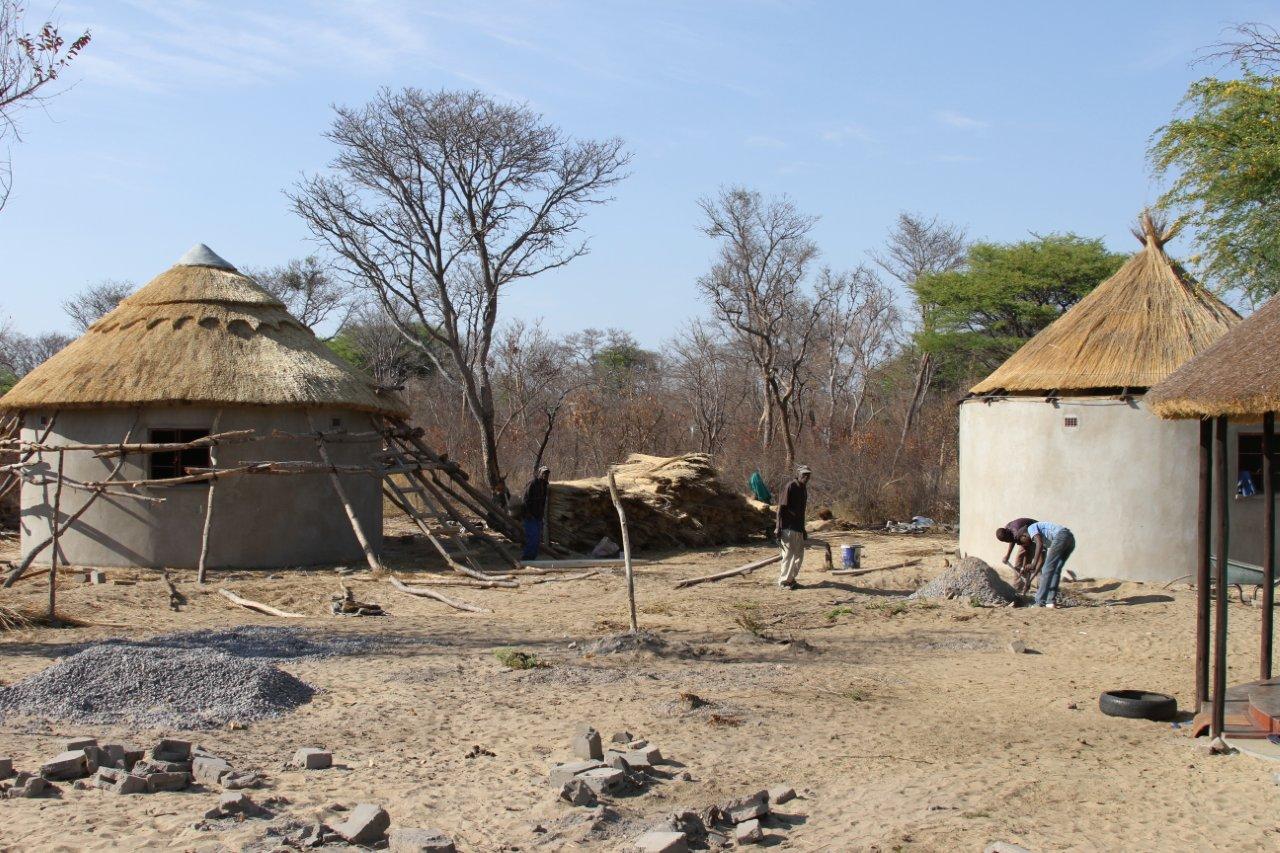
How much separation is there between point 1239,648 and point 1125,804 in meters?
5.34

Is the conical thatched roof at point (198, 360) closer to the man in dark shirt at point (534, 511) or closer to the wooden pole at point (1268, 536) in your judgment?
the man in dark shirt at point (534, 511)

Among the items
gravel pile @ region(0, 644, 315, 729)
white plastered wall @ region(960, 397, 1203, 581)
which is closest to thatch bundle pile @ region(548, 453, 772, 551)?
white plastered wall @ region(960, 397, 1203, 581)

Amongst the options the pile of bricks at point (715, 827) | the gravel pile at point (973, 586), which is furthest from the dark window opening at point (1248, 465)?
the pile of bricks at point (715, 827)

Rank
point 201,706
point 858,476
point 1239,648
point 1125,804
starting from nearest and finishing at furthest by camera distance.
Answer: point 1125,804 < point 201,706 < point 1239,648 < point 858,476

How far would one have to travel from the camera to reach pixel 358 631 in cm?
1115

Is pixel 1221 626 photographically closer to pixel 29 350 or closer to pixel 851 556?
pixel 851 556

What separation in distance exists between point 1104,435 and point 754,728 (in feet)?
27.6

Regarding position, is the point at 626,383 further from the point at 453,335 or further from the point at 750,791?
the point at 750,791

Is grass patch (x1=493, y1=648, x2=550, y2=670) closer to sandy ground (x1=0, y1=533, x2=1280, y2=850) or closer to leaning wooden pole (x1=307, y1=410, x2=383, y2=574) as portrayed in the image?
sandy ground (x1=0, y1=533, x2=1280, y2=850)

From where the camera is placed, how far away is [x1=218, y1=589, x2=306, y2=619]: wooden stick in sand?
1223 centimetres

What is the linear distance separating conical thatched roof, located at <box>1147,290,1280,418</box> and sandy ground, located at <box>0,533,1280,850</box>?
78.5 inches

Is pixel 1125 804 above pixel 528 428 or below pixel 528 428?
below

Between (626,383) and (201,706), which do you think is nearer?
(201,706)

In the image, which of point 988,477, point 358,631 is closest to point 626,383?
point 988,477
